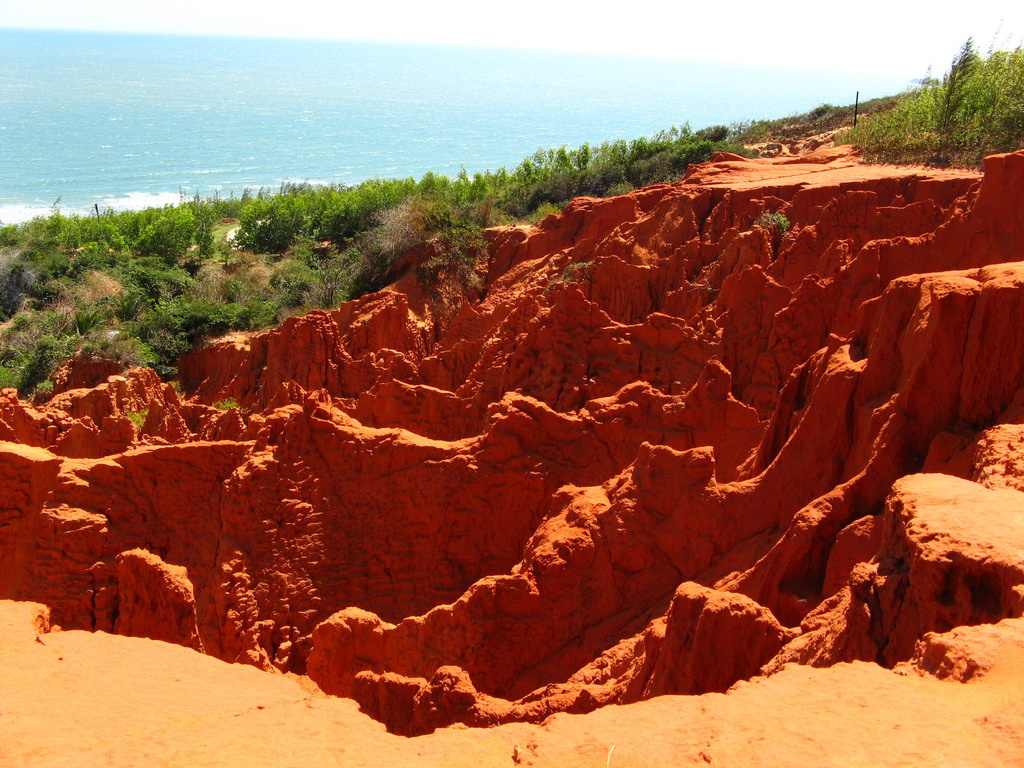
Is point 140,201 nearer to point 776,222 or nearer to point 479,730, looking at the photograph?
point 776,222

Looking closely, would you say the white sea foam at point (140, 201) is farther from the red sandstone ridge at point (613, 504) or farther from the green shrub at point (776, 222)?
the green shrub at point (776, 222)

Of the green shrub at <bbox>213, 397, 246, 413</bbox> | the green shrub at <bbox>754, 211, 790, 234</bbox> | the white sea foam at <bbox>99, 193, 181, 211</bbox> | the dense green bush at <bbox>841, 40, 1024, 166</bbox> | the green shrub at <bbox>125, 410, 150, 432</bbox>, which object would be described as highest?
the dense green bush at <bbox>841, 40, 1024, 166</bbox>

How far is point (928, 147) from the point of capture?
75.3 ft

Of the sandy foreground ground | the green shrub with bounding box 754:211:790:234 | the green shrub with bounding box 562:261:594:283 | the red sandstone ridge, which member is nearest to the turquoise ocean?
the green shrub with bounding box 562:261:594:283

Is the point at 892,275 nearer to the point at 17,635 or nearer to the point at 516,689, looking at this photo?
the point at 516,689

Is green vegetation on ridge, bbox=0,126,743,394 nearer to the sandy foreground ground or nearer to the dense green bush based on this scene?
the dense green bush

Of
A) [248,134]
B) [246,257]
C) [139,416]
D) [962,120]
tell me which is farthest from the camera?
[248,134]

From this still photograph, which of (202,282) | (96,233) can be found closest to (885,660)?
(202,282)

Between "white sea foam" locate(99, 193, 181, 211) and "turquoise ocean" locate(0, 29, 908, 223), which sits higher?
"turquoise ocean" locate(0, 29, 908, 223)

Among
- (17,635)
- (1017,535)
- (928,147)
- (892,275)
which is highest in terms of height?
(928,147)

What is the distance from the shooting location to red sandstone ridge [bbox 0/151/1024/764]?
6414 mm

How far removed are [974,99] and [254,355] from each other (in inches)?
818

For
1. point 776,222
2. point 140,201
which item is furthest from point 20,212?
point 776,222

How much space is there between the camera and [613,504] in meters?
8.98
